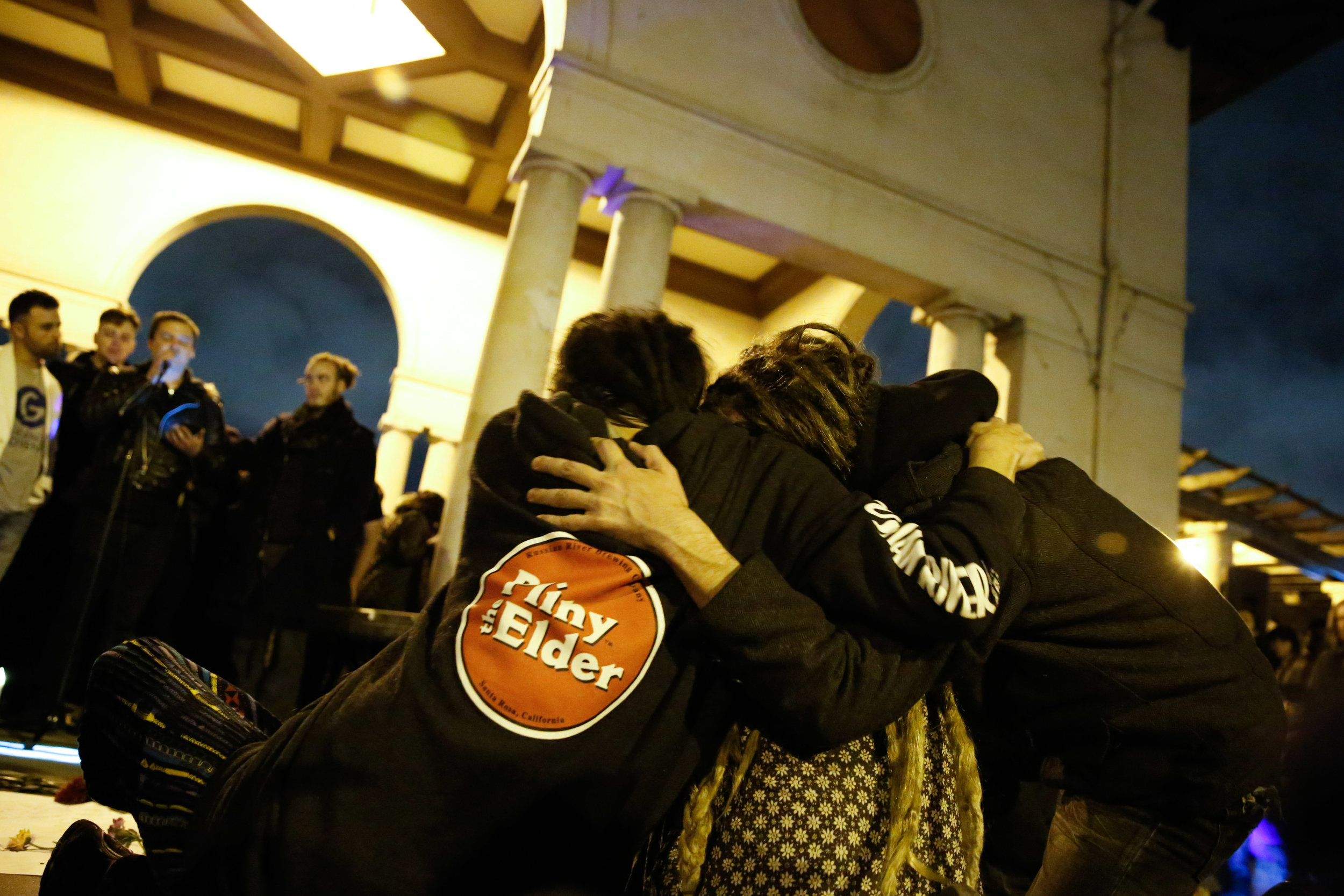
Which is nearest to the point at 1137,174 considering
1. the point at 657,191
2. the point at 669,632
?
the point at 657,191

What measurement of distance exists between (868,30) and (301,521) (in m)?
5.96

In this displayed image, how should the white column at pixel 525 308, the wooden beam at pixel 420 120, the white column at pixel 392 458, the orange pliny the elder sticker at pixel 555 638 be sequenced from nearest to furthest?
1. the orange pliny the elder sticker at pixel 555 638
2. the white column at pixel 525 308
3. the wooden beam at pixel 420 120
4. the white column at pixel 392 458

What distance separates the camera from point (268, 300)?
2894 cm

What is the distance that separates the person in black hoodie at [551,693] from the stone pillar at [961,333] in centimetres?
563

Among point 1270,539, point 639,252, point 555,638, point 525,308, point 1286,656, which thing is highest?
point 1270,539

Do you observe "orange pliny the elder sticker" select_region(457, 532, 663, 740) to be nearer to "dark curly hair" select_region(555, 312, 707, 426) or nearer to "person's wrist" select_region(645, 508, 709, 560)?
"person's wrist" select_region(645, 508, 709, 560)

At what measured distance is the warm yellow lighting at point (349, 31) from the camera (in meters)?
6.91

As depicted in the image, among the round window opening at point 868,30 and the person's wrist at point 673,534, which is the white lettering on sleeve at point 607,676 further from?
the round window opening at point 868,30

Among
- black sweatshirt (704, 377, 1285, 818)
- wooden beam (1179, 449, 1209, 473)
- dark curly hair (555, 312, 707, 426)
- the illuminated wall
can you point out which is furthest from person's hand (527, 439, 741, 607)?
wooden beam (1179, 449, 1209, 473)

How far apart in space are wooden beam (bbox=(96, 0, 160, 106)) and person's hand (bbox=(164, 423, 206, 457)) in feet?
18.2

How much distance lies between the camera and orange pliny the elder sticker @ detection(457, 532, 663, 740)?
1232mm

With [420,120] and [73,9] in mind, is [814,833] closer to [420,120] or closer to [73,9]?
[420,120]

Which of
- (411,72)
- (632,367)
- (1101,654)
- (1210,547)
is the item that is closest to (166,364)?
(632,367)

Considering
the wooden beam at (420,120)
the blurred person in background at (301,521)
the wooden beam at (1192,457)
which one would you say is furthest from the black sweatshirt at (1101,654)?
the wooden beam at (1192,457)
